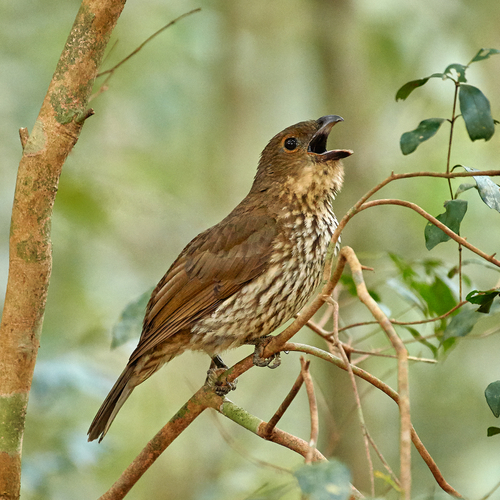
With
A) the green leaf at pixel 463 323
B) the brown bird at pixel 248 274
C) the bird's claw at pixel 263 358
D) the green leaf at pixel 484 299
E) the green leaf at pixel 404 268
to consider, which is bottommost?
the green leaf at pixel 463 323

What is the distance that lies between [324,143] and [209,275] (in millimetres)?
869

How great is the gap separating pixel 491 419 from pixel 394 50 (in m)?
2.84

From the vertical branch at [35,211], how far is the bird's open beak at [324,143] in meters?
1.27

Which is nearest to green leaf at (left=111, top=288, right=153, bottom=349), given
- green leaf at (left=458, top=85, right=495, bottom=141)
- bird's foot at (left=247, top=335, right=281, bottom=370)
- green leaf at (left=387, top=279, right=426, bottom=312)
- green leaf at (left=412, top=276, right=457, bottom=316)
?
bird's foot at (left=247, top=335, right=281, bottom=370)

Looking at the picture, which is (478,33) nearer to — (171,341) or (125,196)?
(125,196)

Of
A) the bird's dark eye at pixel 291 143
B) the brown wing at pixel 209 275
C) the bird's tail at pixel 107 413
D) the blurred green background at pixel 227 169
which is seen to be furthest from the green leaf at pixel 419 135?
the blurred green background at pixel 227 169

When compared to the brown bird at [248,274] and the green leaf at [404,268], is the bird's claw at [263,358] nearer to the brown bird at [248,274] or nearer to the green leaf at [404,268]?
the brown bird at [248,274]

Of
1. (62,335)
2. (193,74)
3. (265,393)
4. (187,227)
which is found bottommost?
(265,393)

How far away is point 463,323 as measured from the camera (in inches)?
79.4

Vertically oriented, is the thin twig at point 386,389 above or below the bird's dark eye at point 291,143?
below

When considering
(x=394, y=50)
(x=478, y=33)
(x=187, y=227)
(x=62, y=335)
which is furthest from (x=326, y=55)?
(x=62, y=335)

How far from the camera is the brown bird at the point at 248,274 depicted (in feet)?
9.25

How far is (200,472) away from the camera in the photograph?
194 inches

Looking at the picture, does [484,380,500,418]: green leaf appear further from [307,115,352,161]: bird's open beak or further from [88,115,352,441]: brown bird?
[307,115,352,161]: bird's open beak
